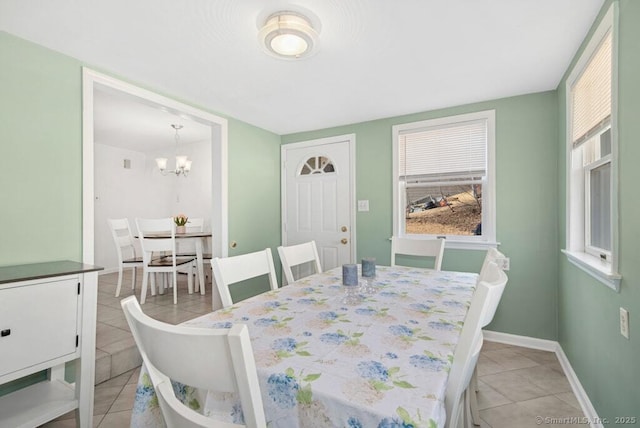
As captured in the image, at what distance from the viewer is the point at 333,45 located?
1.94m

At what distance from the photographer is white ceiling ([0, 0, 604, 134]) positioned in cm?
160

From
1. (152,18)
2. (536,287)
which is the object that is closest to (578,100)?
(536,287)

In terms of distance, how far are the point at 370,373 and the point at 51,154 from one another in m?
2.35

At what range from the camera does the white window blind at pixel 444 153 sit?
297 centimetres

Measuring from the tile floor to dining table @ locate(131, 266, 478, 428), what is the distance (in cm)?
99

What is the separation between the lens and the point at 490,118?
287 centimetres

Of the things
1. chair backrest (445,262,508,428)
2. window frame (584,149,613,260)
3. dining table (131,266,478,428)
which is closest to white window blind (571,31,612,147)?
window frame (584,149,613,260)

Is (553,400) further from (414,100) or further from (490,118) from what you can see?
(414,100)

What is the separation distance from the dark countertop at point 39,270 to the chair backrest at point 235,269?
29.9 inches

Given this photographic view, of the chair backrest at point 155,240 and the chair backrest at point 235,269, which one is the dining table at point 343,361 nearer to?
the chair backrest at point 235,269

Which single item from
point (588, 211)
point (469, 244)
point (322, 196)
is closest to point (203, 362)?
point (588, 211)

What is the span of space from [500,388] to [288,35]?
263 cm

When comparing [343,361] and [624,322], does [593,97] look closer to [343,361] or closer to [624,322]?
[624,322]

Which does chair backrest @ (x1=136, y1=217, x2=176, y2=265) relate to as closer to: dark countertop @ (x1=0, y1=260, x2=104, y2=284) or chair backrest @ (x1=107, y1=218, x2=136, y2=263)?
chair backrest @ (x1=107, y1=218, x2=136, y2=263)
